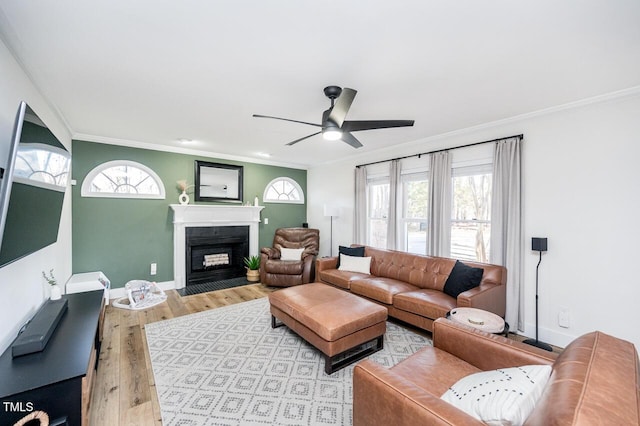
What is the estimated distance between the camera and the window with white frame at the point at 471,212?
361 cm

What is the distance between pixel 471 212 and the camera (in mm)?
3744

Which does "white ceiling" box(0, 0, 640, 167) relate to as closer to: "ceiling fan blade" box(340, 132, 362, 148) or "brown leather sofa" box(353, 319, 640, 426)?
"ceiling fan blade" box(340, 132, 362, 148)

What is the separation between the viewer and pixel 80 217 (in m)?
4.12

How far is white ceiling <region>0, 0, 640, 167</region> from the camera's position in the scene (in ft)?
5.08

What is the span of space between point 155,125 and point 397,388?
161 inches

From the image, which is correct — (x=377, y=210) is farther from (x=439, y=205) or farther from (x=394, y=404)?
(x=394, y=404)

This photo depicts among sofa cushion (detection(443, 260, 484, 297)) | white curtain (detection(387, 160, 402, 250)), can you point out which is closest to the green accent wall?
white curtain (detection(387, 160, 402, 250))

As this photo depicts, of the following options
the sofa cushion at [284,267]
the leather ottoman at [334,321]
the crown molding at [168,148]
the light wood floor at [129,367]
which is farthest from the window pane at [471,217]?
the crown molding at [168,148]

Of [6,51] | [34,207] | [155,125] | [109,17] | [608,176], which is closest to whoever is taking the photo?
[109,17]

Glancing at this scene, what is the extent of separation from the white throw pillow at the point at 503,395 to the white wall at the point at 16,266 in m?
2.77

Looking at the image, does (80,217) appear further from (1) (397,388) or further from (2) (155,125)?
(1) (397,388)

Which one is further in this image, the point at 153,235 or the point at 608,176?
the point at 153,235

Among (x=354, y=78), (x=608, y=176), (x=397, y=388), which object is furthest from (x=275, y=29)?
(x=608, y=176)

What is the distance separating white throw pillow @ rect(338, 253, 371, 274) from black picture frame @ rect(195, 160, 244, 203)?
106 inches
